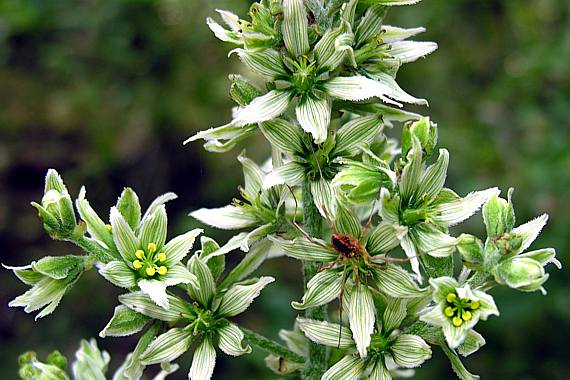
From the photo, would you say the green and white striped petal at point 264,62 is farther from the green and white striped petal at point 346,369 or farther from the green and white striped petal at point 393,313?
the green and white striped petal at point 346,369

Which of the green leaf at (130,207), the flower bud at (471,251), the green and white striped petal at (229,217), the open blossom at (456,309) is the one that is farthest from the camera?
the green and white striped petal at (229,217)

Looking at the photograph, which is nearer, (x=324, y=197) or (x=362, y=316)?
(x=362, y=316)

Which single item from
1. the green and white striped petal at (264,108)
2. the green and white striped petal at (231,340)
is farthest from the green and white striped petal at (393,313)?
the green and white striped petal at (264,108)

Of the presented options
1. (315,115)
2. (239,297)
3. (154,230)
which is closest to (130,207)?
(154,230)

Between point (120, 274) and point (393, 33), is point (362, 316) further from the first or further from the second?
point (393, 33)

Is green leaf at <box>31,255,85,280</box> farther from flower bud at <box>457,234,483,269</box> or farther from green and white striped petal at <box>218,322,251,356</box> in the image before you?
flower bud at <box>457,234,483,269</box>

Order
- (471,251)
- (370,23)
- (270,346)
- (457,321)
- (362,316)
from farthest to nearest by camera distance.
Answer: (270,346) < (370,23) < (362,316) < (471,251) < (457,321)

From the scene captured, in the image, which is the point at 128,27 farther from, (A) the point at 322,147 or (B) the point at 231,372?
(A) the point at 322,147

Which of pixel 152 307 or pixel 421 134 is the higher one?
pixel 421 134
